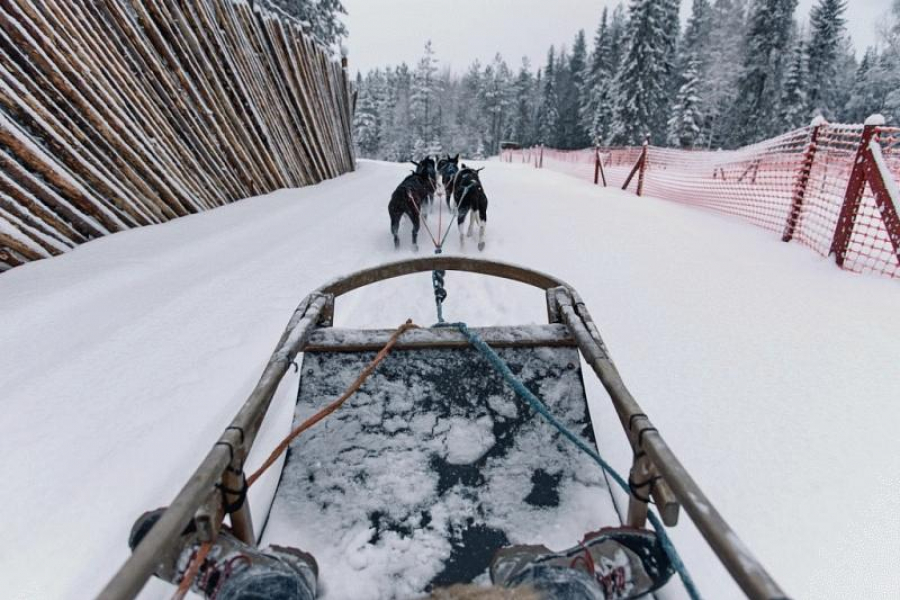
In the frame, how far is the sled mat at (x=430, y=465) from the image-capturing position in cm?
158

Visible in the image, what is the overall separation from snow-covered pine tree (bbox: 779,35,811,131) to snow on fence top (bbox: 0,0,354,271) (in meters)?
37.0

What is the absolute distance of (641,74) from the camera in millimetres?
32438

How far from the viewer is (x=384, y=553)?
1.58 m

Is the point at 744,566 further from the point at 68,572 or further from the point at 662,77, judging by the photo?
the point at 662,77

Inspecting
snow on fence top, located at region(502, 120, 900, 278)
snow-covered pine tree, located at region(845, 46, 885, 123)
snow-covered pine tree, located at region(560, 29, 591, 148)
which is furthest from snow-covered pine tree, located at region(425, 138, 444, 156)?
snow on fence top, located at region(502, 120, 900, 278)

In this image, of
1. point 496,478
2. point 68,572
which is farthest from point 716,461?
point 68,572

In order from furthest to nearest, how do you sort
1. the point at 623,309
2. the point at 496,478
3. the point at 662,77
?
the point at 662,77, the point at 623,309, the point at 496,478

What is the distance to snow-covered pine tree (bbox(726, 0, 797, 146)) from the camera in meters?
30.8

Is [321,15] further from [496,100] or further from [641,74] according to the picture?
[496,100]

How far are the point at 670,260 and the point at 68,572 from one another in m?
5.72

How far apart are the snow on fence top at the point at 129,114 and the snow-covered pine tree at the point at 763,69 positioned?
34.6 metres

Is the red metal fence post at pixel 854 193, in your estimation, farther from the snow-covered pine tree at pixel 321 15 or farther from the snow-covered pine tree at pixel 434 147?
the snow-covered pine tree at pixel 434 147

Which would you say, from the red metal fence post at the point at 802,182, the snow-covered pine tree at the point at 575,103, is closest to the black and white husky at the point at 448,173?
the red metal fence post at the point at 802,182

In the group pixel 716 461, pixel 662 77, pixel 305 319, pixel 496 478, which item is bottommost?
pixel 716 461
